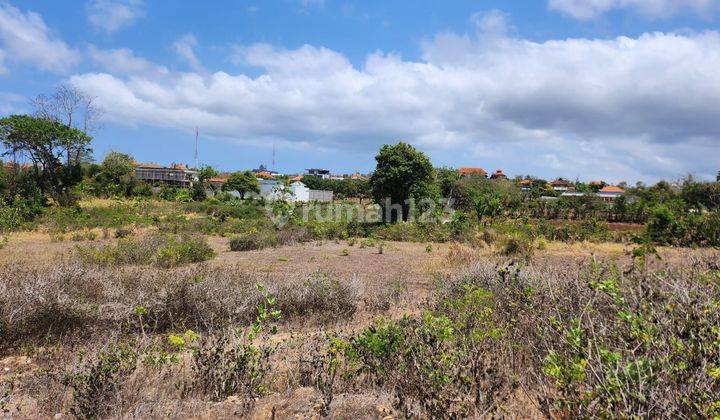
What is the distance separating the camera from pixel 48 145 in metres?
26.9

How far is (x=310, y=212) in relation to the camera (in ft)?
77.9

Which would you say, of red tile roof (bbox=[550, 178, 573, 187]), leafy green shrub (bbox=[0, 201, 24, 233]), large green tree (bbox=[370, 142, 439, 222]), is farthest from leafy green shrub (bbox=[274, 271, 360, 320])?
red tile roof (bbox=[550, 178, 573, 187])

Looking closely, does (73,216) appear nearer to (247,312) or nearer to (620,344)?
(247,312)

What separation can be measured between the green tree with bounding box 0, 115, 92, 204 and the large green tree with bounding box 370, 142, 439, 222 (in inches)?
699

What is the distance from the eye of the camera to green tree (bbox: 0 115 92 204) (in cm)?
2525

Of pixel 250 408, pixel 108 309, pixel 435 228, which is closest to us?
pixel 250 408

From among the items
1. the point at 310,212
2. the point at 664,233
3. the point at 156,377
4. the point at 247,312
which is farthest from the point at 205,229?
the point at 664,233

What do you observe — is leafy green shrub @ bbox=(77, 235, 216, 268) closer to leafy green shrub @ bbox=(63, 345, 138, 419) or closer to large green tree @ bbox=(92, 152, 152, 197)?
leafy green shrub @ bbox=(63, 345, 138, 419)

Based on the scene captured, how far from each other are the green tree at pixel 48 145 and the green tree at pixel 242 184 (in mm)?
16118

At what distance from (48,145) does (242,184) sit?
19261mm

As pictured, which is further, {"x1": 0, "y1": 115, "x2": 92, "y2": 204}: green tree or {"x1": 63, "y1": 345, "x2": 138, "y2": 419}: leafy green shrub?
{"x1": 0, "y1": 115, "x2": 92, "y2": 204}: green tree

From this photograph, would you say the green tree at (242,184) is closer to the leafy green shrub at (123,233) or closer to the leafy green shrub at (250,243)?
the leafy green shrub at (123,233)

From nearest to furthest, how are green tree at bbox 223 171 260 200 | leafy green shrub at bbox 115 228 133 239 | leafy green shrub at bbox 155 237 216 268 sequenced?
leafy green shrub at bbox 155 237 216 268 < leafy green shrub at bbox 115 228 133 239 < green tree at bbox 223 171 260 200

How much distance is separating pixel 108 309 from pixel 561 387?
15.5 feet
